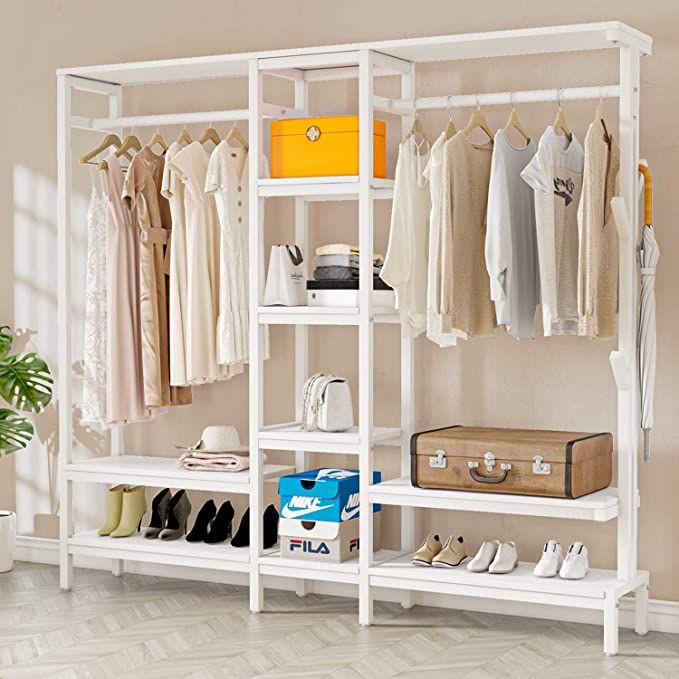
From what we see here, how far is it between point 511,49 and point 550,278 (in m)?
0.89

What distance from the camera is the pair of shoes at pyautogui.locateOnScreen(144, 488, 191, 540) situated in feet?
16.2

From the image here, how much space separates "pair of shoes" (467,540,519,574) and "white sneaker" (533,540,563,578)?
95mm

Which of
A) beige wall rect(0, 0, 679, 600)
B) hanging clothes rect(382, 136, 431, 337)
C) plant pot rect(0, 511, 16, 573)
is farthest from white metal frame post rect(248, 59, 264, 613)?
plant pot rect(0, 511, 16, 573)

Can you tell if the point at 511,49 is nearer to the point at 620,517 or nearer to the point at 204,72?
the point at 204,72

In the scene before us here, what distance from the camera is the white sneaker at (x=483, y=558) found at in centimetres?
426

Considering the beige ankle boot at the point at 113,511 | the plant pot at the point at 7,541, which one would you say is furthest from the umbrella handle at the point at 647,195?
the plant pot at the point at 7,541

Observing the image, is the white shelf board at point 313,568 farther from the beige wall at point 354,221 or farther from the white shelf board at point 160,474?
the beige wall at point 354,221

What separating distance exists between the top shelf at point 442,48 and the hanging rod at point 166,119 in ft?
0.50

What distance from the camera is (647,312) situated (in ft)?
13.5

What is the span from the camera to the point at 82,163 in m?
5.04

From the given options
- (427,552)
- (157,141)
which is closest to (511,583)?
(427,552)

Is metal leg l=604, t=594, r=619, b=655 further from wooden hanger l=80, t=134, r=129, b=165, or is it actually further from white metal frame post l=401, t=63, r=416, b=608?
wooden hanger l=80, t=134, r=129, b=165

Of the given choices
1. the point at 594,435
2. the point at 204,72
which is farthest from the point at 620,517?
the point at 204,72

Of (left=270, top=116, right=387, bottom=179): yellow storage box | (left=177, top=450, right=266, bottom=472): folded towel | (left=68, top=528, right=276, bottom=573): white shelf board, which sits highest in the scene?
(left=270, top=116, right=387, bottom=179): yellow storage box
